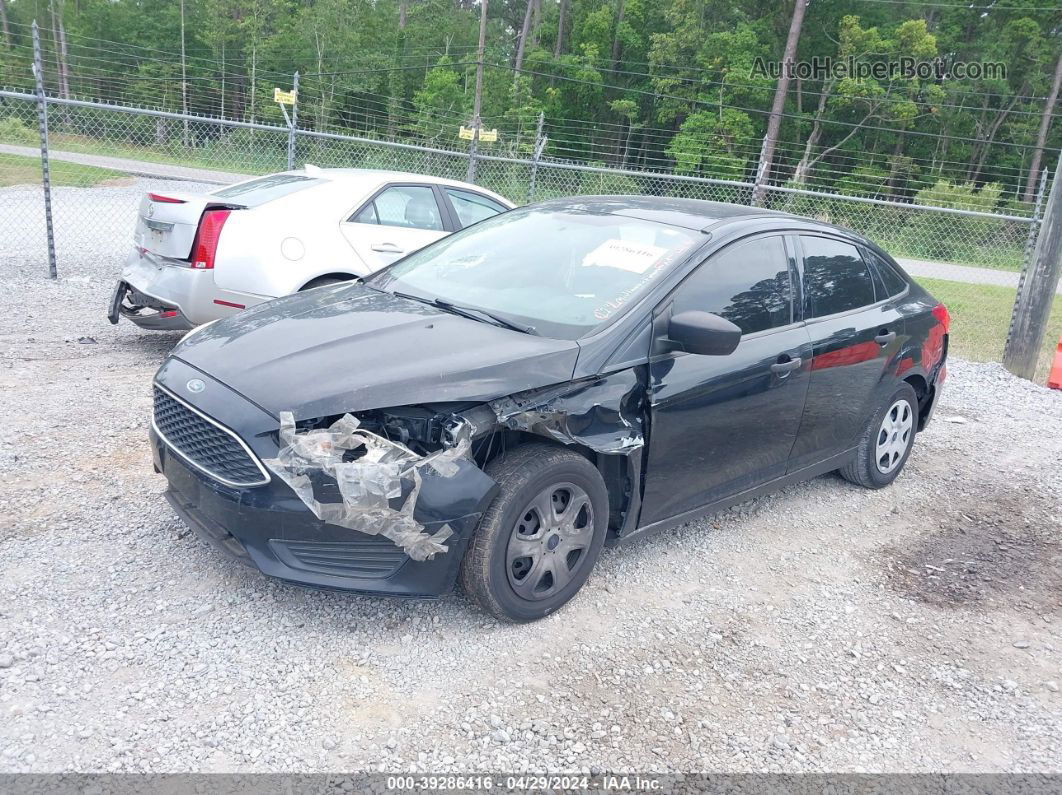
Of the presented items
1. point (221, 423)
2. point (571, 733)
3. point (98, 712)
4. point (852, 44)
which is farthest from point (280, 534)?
point (852, 44)

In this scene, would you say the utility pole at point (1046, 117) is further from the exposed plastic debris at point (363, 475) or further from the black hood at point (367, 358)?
the exposed plastic debris at point (363, 475)

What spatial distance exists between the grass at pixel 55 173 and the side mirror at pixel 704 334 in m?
19.7

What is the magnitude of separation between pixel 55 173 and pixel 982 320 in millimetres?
20837

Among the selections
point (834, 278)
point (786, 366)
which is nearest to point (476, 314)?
point (786, 366)

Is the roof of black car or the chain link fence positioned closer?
the roof of black car

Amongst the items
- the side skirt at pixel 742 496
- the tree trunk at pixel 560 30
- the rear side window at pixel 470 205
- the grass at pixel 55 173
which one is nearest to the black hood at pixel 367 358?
the side skirt at pixel 742 496

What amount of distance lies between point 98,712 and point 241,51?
161ft

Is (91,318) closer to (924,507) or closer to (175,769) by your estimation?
(175,769)

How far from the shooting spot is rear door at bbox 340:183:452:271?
6.41 m

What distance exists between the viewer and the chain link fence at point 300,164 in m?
12.7

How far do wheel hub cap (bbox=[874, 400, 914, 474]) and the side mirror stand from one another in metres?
2.08

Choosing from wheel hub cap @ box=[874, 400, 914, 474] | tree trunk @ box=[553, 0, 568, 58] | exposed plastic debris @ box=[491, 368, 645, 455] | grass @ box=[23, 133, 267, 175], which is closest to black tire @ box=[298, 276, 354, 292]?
exposed plastic debris @ box=[491, 368, 645, 455]

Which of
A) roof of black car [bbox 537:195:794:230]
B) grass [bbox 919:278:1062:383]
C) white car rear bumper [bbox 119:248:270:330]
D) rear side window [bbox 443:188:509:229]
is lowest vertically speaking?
grass [bbox 919:278:1062:383]

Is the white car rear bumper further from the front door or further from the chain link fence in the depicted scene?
the chain link fence
